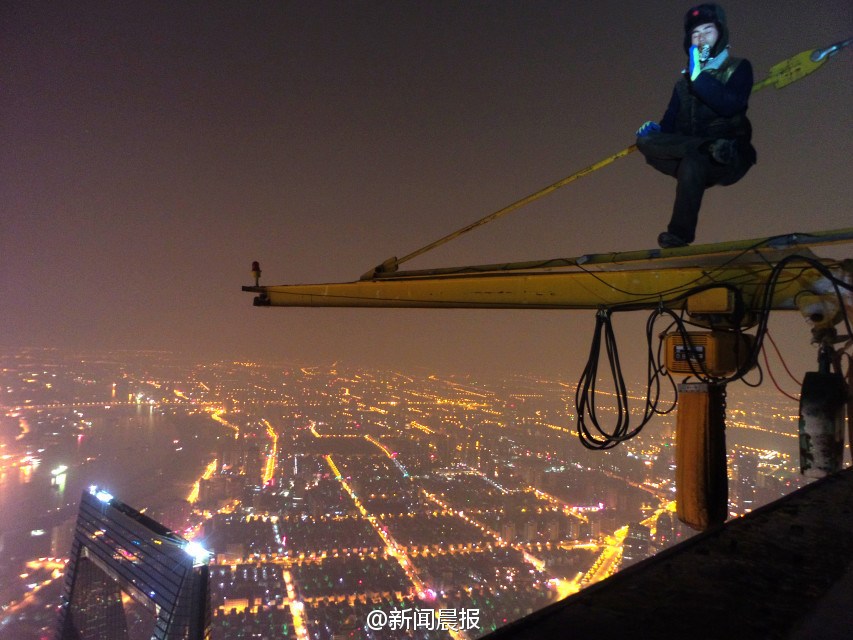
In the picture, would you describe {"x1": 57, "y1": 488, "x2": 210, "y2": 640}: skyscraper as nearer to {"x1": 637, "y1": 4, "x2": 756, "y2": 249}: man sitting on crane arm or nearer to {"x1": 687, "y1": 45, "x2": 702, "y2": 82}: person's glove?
{"x1": 637, "y1": 4, "x2": 756, "y2": 249}: man sitting on crane arm

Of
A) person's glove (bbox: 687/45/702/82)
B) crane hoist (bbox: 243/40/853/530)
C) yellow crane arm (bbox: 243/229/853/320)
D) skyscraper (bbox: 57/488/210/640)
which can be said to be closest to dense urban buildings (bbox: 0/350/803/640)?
skyscraper (bbox: 57/488/210/640)

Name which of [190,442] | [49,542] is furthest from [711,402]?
[190,442]

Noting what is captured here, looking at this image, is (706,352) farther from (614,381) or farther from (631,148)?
(631,148)

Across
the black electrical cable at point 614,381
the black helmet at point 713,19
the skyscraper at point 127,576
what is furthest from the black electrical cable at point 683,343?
the skyscraper at point 127,576

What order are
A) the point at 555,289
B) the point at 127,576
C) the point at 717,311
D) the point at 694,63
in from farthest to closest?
the point at 127,576 → the point at 555,289 → the point at 694,63 → the point at 717,311

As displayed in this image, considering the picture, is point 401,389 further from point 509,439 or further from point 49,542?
point 49,542

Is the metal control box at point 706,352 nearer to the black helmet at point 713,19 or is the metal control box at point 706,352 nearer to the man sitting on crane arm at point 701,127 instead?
the man sitting on crane arm at point 701,127

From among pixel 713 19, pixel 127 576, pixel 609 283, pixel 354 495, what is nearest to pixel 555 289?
pixel 609 283

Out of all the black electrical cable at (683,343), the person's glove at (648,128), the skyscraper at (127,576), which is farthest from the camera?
the skyscraper at (127,576)
